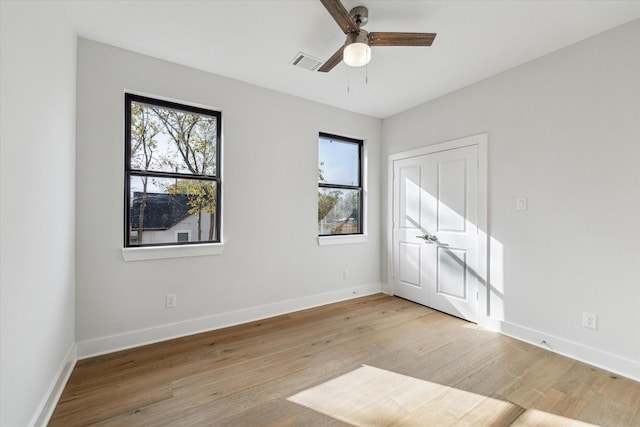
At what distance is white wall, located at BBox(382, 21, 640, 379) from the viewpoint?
2.11m

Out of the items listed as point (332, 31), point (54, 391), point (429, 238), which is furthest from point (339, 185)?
point (54, 391)

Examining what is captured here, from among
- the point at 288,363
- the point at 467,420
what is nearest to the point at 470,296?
the point at 467,420

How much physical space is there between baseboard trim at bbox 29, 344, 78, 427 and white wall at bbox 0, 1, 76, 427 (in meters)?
0.01

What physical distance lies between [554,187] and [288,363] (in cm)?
281

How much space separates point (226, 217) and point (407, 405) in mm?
2307

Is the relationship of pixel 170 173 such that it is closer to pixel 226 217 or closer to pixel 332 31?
pixel 226 217

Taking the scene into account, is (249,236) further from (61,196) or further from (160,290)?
(61,196)

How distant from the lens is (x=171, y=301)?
105 inches

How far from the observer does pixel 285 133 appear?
3355 mm

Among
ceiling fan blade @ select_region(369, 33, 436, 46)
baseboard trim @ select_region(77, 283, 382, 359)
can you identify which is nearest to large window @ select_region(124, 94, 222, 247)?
baseboard trim @ select_region(77, 283, 382, 359)

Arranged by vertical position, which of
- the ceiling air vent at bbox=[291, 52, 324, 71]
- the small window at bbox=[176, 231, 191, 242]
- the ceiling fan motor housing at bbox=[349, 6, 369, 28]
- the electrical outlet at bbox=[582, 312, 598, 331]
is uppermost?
the ceiling air vent at bbox=[291, 52, 324, 71]

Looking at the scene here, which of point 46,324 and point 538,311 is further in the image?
point 538,311

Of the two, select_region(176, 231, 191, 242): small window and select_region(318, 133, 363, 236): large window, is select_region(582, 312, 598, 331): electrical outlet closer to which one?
select_region(318, 133, 363, 236): large window

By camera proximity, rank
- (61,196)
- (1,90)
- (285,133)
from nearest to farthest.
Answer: (1,90)
(61,196)
(285,133)
